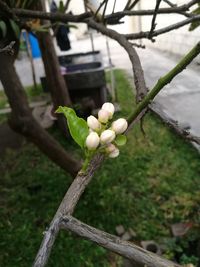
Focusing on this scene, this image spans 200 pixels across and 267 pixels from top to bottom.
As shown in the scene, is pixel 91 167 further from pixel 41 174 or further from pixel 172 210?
pixel 41 174

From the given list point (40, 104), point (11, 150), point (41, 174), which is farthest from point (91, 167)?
point (40, 104)

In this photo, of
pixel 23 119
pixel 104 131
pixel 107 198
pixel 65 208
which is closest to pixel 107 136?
pixel 104 131

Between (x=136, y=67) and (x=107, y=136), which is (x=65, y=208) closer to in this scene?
(x=107, y=136)

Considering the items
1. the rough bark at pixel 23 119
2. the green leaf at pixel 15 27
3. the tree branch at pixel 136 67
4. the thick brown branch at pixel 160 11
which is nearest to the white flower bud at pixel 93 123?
the tree branch at pixel 136 67

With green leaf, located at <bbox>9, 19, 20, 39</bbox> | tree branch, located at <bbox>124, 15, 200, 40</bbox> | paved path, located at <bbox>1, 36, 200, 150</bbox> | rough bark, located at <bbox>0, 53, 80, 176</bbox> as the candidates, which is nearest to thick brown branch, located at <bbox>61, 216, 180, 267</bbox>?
paved path, located at <bbox>1, 36, 200, 150</bbox>

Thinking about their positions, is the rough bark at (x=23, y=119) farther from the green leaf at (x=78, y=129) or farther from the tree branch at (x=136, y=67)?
the green leaf at (x=78, y=129)

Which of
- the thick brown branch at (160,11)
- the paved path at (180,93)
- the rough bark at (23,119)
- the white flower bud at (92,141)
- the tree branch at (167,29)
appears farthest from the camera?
the rough bark at (23,119)

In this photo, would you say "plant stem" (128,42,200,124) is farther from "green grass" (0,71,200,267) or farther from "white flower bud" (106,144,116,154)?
"green grass" (0,71,200,267)
